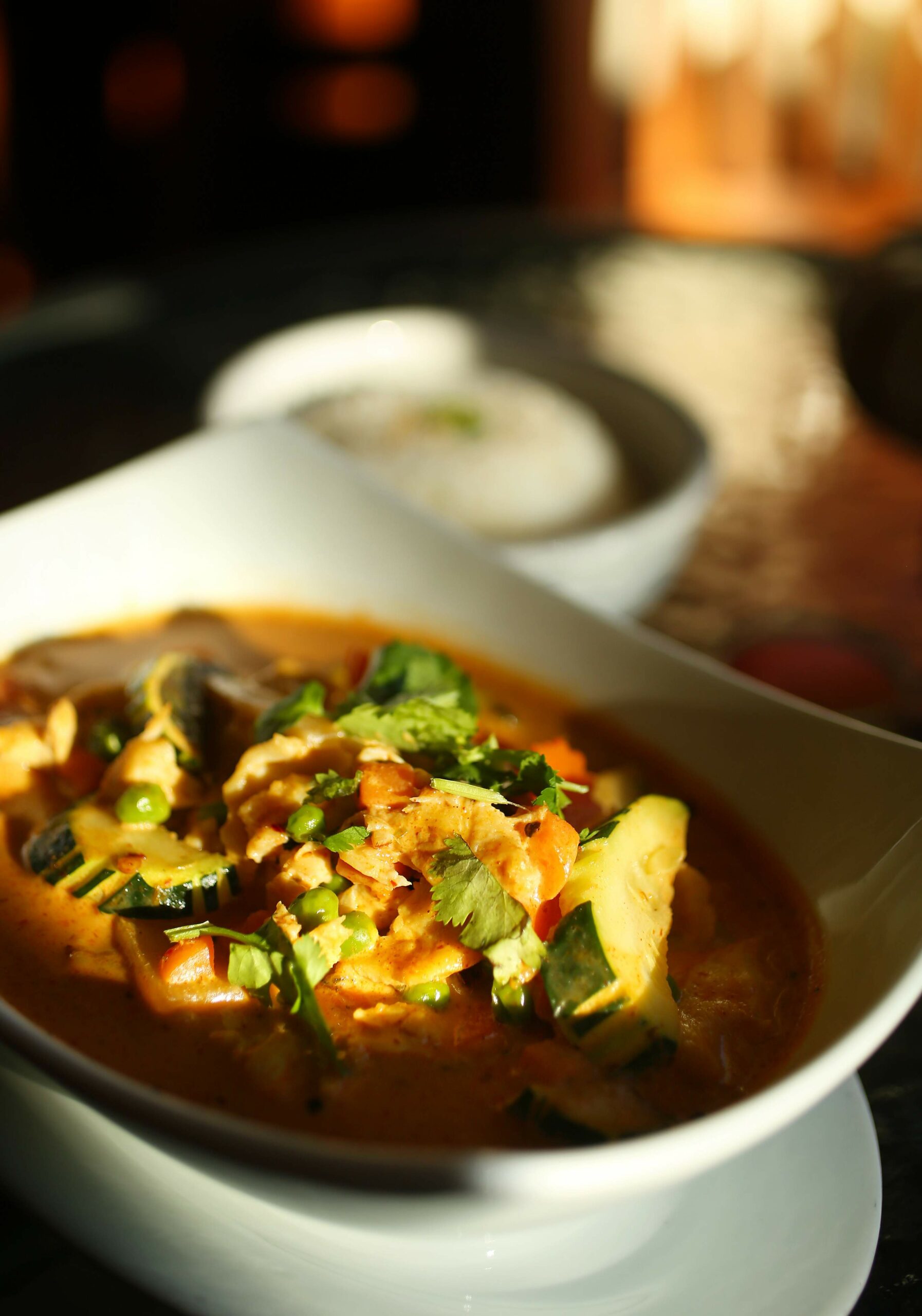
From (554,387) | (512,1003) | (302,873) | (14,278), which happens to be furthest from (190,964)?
(14,278)

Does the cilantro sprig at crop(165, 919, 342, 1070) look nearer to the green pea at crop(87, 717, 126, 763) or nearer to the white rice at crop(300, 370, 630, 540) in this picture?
the green pea at crop(87, 717, 126, 763)

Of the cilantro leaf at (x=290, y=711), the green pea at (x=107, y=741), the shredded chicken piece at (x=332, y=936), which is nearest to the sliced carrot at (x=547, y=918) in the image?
the shredded chicken piece at (x=332, y=936)

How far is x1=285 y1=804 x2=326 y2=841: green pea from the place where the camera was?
64.7 inches

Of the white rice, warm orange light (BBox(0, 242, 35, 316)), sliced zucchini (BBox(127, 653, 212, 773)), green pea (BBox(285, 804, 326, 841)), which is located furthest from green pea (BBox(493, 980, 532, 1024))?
Result: warm orange light (BBox(0, 242, 35, 316))

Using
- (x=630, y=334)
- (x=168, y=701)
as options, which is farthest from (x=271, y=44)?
(x=168, y=701)

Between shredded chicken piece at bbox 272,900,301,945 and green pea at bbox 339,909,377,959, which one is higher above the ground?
shredded chicken piece at bbox 272,900,301,945

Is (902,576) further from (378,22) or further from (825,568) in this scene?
(378,22)

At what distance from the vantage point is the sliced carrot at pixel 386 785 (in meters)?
1.67

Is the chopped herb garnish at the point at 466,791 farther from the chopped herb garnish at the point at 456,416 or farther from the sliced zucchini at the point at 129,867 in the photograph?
the chopped herb garnish at the point at 456,416

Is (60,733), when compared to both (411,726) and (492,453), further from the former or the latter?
(492,453)

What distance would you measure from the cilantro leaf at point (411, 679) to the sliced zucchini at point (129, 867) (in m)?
0.35

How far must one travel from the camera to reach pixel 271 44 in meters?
7.09

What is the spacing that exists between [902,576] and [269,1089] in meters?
2.31

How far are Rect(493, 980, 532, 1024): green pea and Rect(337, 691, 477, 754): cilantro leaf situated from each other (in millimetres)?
404
